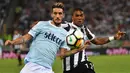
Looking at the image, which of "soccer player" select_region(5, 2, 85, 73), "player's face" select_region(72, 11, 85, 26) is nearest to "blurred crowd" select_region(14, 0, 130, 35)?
"player's face" select_region(72, 11, 85, 26)

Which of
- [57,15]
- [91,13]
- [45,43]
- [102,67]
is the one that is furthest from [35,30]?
[91,13]

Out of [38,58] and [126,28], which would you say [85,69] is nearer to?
[38,58]

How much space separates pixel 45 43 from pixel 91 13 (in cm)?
2745

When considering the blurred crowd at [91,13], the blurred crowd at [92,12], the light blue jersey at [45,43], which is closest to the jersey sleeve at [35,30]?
the light blue jersey at [45,43]

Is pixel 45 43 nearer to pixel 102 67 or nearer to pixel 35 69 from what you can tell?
pixel 35 69

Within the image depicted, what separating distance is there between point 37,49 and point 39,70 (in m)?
0.39

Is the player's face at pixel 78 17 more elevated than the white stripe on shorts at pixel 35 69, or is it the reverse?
the player's face at pixel 78 17

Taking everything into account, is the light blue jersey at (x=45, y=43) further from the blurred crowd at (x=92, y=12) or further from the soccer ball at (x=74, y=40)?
the blurred crowd at (x=92, y=12)

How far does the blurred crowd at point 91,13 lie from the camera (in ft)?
108

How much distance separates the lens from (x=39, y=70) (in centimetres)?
726

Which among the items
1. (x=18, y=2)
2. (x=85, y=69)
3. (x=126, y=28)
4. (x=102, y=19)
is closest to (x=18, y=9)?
(x=18, y=2)

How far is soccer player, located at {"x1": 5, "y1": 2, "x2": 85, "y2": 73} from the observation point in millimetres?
7312

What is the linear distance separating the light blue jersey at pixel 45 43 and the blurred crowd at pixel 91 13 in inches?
926

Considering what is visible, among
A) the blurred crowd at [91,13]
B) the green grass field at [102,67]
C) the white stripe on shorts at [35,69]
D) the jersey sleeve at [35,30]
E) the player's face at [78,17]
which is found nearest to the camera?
the white stripe on shorts at [35,69]
